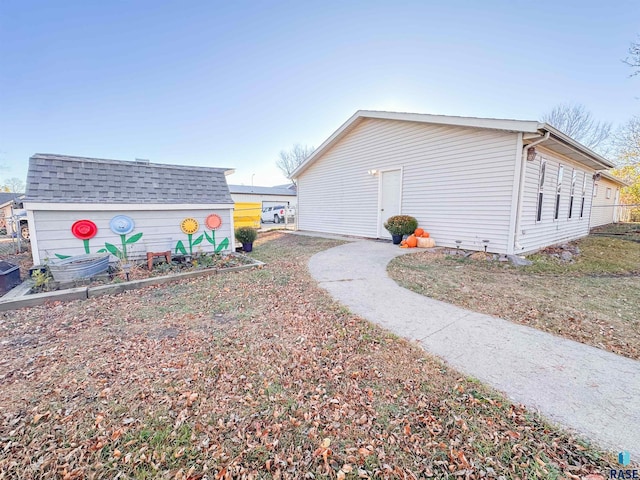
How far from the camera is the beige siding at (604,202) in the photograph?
14.9 m

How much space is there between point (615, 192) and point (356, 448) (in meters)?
26.0

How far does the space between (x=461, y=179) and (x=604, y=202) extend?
15.8 meters

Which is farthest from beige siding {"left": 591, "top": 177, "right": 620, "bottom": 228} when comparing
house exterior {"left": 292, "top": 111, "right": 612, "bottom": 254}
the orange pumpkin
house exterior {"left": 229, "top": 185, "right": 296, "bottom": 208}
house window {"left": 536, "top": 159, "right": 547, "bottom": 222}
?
house exterior {"left": 229, "top": 185, "right": 296, "bottom": 208}

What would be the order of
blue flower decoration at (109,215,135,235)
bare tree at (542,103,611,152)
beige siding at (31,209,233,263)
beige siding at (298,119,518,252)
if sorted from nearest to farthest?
1. beige siding at (31,209,233,263)
2. blue flower decoration at (109,215,135,235)
3. beige siding at (298,119,518,252)
4. bare tree at (542,103,611,152)

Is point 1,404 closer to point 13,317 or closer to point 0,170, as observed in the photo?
point 13,317

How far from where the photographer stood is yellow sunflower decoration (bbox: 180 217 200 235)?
627 cm

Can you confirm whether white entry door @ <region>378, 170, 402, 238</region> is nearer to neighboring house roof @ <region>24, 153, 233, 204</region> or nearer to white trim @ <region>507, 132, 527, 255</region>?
white trim @ <region>507, 132, 527, 255</region>

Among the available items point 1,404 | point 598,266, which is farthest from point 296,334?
point 598,266

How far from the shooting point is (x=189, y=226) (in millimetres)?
6328

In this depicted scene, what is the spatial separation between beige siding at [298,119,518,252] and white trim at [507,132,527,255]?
88mm

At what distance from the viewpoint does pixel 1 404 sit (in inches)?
76.2

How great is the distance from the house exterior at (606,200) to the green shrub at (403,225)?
1218 centimetres

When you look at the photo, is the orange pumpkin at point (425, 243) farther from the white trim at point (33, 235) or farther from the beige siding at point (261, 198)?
the beige siding at point (261, 198)

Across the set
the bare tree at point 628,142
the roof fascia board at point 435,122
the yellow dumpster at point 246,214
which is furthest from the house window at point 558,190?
the bare tree at point 628,142
